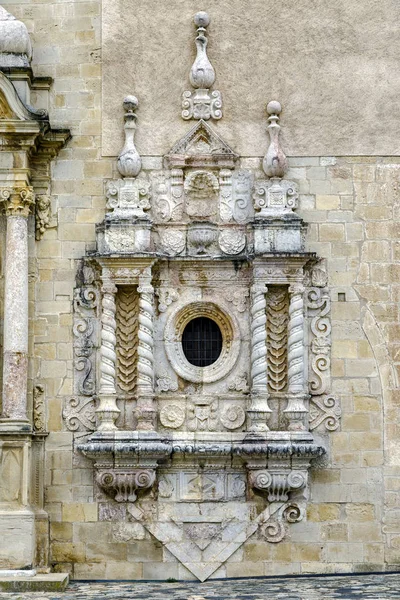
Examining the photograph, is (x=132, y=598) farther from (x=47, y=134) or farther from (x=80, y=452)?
(x=47, y=134)

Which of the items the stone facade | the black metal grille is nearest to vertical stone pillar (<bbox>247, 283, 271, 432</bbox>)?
the stone facade

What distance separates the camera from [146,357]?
1238cm

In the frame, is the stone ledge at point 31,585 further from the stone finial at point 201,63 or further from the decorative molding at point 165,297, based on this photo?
the stone finial at point 201,63

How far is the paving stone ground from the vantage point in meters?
10.8

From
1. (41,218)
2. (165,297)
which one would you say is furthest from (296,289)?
(41,218)

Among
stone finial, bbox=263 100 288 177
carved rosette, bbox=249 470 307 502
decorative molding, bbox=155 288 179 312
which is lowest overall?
carved rosette, bbox=249 470 307 502

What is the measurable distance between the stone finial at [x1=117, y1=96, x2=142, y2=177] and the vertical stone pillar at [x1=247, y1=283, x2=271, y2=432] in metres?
1.92

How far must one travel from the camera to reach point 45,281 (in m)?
12.7

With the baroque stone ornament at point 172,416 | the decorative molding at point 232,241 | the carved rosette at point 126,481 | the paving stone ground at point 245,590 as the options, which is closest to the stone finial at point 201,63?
the decorative molding at point 232,241

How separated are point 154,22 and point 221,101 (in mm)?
1225

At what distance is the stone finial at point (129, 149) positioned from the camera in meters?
12.7

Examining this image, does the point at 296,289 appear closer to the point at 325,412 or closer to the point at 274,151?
the point at 325,412

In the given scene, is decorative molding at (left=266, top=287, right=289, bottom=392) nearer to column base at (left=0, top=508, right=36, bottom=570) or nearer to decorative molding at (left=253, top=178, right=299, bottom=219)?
decorative molding at (left=253, top=178, right=299, bottom=219)

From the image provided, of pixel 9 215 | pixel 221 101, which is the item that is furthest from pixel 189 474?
pixel 221 101
